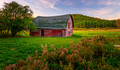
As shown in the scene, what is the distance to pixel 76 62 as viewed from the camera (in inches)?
160

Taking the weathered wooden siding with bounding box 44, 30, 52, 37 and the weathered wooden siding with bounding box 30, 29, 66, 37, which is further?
the weathered wooden siding with bounding box 44, 30, 52, 37

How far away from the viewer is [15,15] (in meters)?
18.0

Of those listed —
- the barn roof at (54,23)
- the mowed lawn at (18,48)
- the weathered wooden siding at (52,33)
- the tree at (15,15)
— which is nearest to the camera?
the mowed lawn at (18,48)

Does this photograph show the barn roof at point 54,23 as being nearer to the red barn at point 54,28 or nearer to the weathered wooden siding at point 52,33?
the red barn at point 54,28

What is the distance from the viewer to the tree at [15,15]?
16.7 m

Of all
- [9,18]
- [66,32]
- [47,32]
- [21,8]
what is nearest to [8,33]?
[9,18]

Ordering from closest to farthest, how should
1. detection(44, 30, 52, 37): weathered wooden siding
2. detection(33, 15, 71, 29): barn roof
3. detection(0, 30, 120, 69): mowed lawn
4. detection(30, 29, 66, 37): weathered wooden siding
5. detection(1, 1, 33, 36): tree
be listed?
detection(0, 30, 120, 69): mowed lawn
detection(1, 1, 33, 36): tree
detection(30, 29, 66, 37): weathered wooden siding
detection(33, 15, 71, 29): barn roof
detection(44, 30, 52, 37): weathered wooden siding

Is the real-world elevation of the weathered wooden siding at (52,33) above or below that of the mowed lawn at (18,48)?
above

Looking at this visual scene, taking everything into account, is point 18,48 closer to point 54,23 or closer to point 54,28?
point 54,28

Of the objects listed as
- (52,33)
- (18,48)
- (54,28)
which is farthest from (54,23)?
(18,48)

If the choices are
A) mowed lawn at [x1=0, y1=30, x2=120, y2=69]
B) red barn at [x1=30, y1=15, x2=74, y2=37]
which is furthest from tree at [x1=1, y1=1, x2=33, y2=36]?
red barn at [x1=30, y1=15, x2=74, y2=37]

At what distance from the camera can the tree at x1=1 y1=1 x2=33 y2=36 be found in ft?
54.8

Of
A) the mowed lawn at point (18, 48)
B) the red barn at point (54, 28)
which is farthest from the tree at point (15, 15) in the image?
the red barn at point (54, 28)

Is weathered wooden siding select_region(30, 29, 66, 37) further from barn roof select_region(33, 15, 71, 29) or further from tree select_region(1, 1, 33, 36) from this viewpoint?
tree select_region(1, 1, 33, 36)
